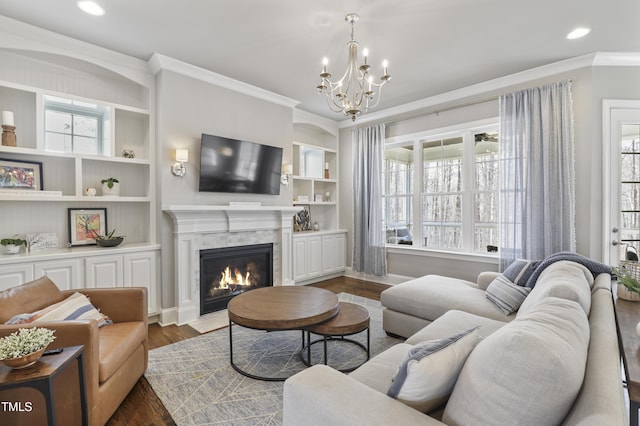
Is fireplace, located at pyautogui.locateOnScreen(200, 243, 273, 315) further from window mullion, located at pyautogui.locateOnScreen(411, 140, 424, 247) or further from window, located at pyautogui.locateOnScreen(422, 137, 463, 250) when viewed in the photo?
window, located at pyautogui.locateOnScreen(422, 137, 463, 250)

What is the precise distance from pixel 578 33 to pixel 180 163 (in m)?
4.17

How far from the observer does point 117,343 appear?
1.96 meters

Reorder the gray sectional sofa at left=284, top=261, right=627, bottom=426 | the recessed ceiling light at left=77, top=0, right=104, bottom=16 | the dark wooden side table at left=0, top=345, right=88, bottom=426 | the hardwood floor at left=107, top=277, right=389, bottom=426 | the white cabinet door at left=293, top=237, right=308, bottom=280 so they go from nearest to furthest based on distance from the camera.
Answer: the gray sectional sofa at left=284, top=261, right=627, bottom=426 → the dark wooden side table at left=0, top=345, right=88, bottom=426 → the hardwood floor at left=107, top=277, right=389, bottom=426 → the recessed ceiling light at left=77, top=0, right=104, bottom=16 → the white cabinet door at left=293, top=237, right=308, bottom=280

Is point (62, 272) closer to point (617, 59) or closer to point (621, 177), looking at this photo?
point (621, 177)

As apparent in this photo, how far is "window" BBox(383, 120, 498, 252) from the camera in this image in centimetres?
425

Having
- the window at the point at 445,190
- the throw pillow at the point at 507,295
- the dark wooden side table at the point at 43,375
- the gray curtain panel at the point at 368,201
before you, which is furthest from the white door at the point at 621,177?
the dark wooden side table at the point at 43,375

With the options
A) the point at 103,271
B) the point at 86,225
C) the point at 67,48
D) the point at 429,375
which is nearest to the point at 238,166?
the point at 86,225

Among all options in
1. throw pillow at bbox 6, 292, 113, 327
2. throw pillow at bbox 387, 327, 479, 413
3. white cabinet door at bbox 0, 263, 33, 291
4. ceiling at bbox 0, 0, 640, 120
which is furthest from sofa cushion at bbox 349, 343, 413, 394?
white cabinet door at bbox 0, 263, 33, 291

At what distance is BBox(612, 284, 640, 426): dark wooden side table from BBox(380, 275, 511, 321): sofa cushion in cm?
80

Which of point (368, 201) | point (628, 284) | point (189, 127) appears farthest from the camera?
point (368, 201)

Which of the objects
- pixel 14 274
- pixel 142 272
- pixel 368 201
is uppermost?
pixel 368 201

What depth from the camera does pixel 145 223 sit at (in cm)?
374

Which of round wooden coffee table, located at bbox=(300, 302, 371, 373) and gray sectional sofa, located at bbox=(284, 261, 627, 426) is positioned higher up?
gray sectional sofa, located at bbox=(284, 261, 627, 426)

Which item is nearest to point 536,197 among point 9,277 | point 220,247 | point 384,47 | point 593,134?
point 593,134
